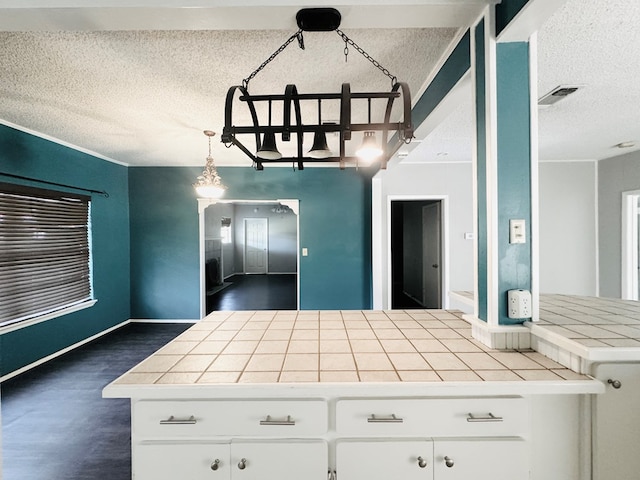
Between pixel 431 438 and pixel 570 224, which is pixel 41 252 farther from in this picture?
pixel 570 224

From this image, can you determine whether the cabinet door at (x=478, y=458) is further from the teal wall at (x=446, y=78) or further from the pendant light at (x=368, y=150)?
the teal wall at (x=446, y=78)

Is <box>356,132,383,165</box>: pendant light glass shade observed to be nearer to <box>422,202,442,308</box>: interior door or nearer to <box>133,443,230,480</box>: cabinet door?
<box>133,443,230,480</box>: cabinet door

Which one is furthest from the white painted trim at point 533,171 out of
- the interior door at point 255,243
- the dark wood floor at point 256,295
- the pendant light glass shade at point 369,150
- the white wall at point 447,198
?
the interior door at point 255,243

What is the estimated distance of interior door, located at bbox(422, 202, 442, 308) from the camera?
4807 mm

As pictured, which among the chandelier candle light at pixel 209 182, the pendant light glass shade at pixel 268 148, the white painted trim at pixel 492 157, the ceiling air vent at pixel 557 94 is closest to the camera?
the white painted trim at pixel 492 157

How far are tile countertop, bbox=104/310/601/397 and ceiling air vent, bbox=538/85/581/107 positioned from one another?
6.50 feet

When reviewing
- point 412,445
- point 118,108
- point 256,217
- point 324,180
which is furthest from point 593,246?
point 256,217

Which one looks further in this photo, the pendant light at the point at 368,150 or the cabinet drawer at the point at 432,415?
the pendant light at the point at 368,150

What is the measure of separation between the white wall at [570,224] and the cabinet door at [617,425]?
4235 mm

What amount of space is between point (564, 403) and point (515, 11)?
1.51m

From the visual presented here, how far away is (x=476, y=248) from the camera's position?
1407mm

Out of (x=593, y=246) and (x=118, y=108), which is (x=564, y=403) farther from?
(x=593, y=246)

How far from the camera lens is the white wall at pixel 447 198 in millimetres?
4621

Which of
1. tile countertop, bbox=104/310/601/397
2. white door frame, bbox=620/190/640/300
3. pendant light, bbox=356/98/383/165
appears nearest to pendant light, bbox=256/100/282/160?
pendant light, bbox=356/98/383/165
